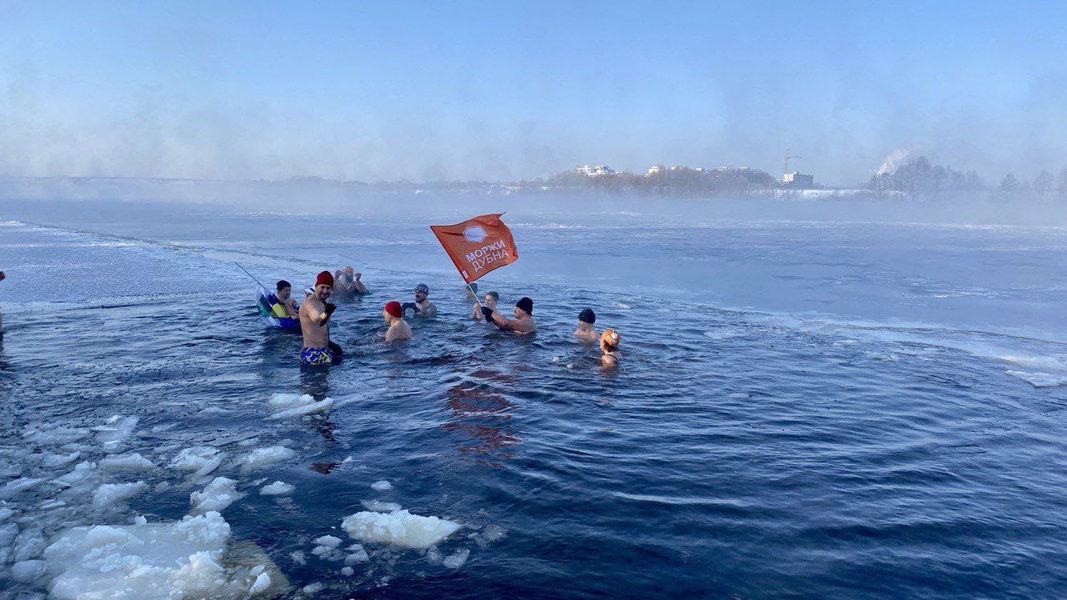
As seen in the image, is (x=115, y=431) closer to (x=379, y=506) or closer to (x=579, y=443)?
(x=379, y=506)

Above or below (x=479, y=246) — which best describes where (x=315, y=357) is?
below

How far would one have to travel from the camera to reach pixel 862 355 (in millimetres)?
12422

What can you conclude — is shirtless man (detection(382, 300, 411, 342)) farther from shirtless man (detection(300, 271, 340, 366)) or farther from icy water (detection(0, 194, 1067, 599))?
shirtless man (detection(300, 271, 340, 366))

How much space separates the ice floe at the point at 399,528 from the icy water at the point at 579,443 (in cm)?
12

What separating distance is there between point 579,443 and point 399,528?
8.94 ft

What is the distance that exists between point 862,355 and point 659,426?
233 inches

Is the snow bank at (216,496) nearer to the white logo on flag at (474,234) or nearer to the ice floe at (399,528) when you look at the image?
the ice floe at (399,528)

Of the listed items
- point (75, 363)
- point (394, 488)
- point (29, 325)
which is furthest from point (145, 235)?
point (394, 488)

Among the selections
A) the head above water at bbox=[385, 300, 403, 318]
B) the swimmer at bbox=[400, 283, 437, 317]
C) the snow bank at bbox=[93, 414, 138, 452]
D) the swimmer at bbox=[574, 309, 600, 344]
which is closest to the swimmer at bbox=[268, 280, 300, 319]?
the head above water at bbox=[385, 300, 403, 318]

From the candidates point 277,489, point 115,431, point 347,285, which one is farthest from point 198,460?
point 347,285

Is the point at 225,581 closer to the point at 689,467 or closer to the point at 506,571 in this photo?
the point at 506,571

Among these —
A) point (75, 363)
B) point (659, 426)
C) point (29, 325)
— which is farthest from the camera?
point (29, 325)

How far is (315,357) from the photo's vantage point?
10969 mm

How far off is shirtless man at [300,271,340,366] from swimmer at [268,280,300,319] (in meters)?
2.27
